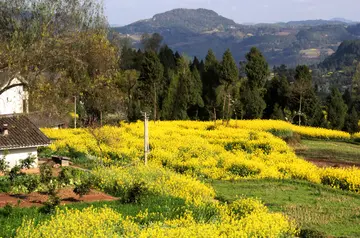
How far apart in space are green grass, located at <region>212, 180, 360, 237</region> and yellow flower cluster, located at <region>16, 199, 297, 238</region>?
6.80 ft

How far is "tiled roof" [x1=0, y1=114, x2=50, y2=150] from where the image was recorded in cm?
2284

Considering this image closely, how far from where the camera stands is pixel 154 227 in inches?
496

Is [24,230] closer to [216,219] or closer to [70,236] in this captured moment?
[70,236]

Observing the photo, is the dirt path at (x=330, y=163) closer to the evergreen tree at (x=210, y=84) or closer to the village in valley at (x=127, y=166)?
the village in valley at (x=127, y=166)

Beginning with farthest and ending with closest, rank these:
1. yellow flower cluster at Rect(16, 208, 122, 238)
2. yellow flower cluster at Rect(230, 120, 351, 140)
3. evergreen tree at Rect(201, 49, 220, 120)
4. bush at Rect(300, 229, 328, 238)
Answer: evergreen tree at Rect(201, 49, 220, 120) → yellow flower cluster at Rect(230, 120, 351, 140) → bush at Rect(300, 229, 328, 238) → yellow flower cluster at Rect(16, 208, 122, 238)

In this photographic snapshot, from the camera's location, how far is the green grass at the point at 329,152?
107 feet

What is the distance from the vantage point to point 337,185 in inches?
911

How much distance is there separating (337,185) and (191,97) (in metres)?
30.3

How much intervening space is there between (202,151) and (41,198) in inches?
540

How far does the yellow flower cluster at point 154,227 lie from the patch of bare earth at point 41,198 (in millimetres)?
2285

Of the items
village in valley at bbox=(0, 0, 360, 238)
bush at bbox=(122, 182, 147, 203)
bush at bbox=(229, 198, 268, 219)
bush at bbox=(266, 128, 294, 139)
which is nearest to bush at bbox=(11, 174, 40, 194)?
village in valley at bbox=(0, 0, 360, 238)

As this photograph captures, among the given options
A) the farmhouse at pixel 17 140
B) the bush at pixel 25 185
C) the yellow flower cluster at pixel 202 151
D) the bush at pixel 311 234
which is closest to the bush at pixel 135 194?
the yellow flower cluster at pixel 202 151

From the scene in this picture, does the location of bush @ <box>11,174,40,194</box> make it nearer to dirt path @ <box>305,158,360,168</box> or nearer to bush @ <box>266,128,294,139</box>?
dirt path @ <box>305,158,360,168</box>

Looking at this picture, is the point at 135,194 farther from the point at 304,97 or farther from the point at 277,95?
the point at 277,95
